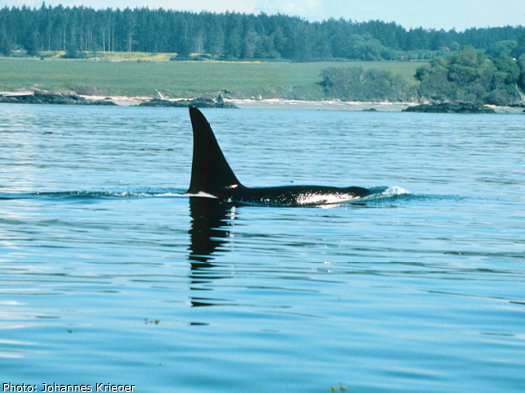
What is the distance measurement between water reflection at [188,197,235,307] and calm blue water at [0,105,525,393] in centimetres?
4

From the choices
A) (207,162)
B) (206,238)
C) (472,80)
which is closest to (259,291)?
(206,238)

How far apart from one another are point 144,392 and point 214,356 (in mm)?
1250

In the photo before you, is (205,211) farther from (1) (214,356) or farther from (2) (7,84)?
(2) (7,84)

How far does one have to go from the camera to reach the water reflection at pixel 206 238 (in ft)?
41.5

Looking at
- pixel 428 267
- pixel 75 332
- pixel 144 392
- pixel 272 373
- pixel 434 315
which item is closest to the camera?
pixel 144 392

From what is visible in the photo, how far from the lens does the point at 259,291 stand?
1231 centimetres

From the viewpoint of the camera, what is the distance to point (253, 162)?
38656mm

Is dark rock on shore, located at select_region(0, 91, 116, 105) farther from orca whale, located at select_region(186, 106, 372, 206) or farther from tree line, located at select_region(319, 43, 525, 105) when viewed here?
orca whale, located at select_region(186, 106, 372, 206)

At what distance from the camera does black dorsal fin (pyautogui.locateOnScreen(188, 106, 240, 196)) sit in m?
21.0

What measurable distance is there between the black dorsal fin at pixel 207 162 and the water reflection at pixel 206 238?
34 cm

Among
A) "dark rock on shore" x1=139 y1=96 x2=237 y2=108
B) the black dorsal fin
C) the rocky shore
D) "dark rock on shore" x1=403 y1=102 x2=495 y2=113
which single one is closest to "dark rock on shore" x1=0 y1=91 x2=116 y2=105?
the rocky shore

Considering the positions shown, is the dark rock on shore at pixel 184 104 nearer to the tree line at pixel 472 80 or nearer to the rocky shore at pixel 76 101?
the rocky shore at pixel 76 101

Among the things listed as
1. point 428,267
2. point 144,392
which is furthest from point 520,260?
point 144,392

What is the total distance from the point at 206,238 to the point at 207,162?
4479 mm
